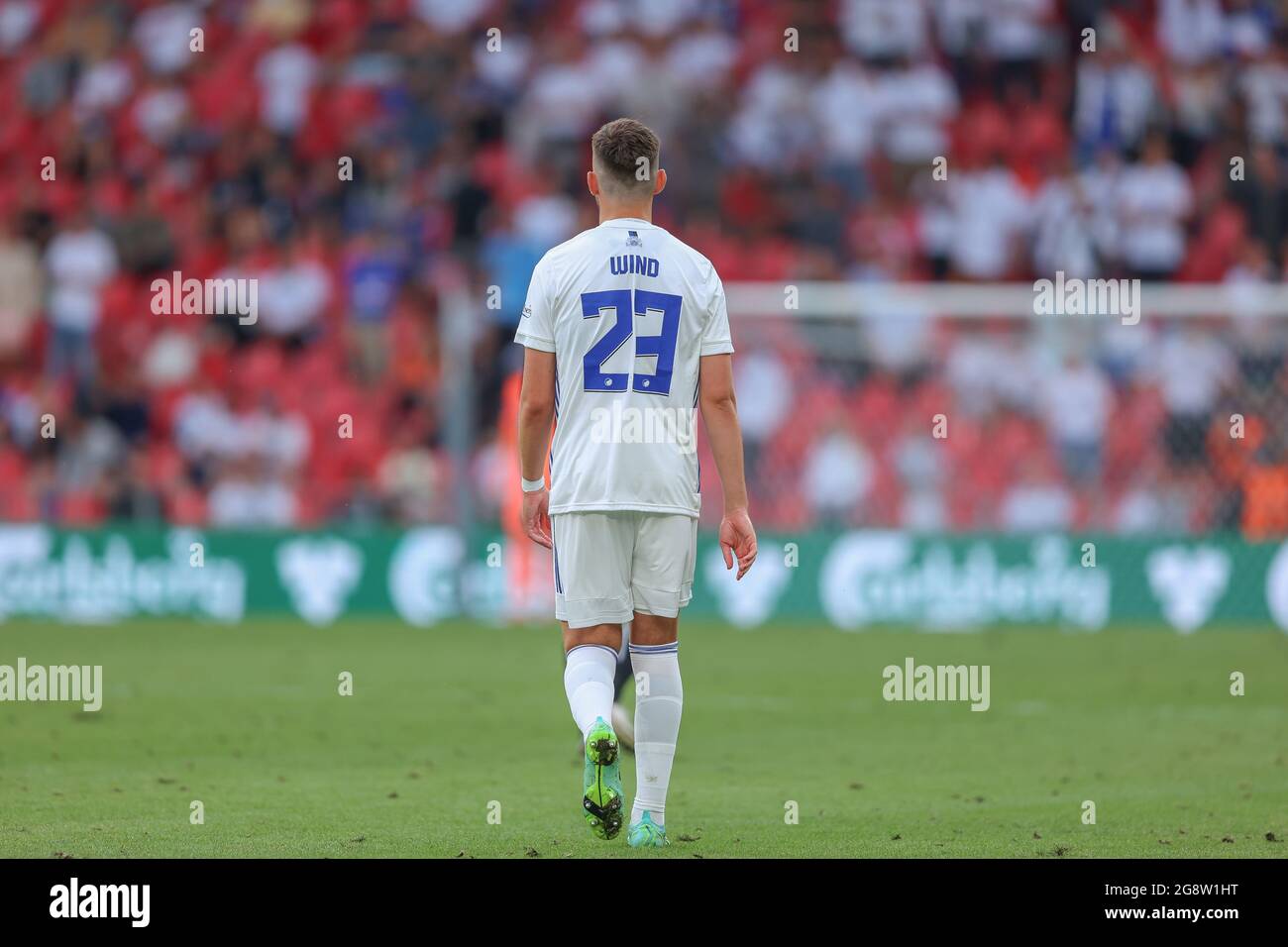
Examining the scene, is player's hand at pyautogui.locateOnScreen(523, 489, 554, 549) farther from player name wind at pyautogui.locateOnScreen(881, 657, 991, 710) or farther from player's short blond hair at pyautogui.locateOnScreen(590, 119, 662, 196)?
player name wind at pyautogui.locateOnScreen(881, 657, 991, 710)

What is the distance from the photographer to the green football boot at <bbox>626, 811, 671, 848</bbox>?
681 centimetres

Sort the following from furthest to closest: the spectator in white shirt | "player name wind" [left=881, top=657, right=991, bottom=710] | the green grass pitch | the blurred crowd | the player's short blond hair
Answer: the spectator in white shirt, the blurred crowd, "player name wind" [left=881, top=657, right=991, bottom=710], the green grass pitch, the player's short blond hair

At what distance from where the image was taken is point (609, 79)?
74.3 feet

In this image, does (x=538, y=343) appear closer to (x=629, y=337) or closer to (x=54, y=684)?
(x=629, y=337)

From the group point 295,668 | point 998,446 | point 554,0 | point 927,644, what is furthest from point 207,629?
point 554,0

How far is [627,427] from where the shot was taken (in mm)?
6730

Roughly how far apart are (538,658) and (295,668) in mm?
1848

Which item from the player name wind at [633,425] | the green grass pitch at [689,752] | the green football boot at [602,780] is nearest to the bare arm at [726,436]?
the player name wind at [633,425]

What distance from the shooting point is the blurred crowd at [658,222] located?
18500mm

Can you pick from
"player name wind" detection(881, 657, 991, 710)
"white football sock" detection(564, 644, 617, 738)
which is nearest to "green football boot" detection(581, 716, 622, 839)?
"white football sock" detection(564, 644, 617, 738)

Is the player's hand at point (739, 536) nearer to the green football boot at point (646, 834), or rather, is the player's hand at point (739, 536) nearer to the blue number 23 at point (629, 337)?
the blue number 23 at point (629, 337)

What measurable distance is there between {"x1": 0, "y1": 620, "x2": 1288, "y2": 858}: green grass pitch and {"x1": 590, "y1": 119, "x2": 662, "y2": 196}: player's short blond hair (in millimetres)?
2197

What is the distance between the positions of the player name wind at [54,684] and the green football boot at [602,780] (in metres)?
5.81

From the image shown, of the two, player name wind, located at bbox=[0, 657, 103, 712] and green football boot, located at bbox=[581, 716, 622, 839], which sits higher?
player name wind, located at bbox=[0, 657, 103, 712]
